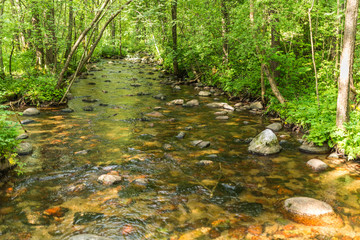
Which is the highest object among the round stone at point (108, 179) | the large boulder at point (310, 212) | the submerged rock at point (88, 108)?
the submerged rock at point (88, 108)

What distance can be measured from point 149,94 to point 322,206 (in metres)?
11.7

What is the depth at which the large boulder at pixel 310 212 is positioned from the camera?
14.0 feet

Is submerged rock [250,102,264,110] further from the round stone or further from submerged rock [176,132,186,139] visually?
the round stone

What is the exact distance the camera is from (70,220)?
13.9 feet

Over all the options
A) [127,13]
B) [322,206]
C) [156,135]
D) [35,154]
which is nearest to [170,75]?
[127,13]

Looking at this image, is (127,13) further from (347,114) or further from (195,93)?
(347,114)

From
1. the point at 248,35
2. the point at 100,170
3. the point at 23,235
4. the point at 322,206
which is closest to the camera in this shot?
the point at 23,235

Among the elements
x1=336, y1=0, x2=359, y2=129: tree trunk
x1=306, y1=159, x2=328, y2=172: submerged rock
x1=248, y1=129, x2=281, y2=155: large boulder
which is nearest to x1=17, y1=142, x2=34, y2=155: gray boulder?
x1=248, y1=129, x2=281, y2=155: large boulder

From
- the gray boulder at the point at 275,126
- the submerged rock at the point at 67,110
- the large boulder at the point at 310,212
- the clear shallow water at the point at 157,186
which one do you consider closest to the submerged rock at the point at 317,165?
the clear shallow water at the point at 157,186

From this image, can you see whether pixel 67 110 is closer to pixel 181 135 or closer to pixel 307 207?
pixel 181 135

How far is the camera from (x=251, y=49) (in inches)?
409

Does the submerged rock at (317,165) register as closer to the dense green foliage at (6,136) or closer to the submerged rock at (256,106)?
the submerged rock at (256,106)

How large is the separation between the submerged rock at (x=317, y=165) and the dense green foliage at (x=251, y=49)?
658mm

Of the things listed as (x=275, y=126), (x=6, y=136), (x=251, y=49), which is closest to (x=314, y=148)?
(x=275, y=126)
